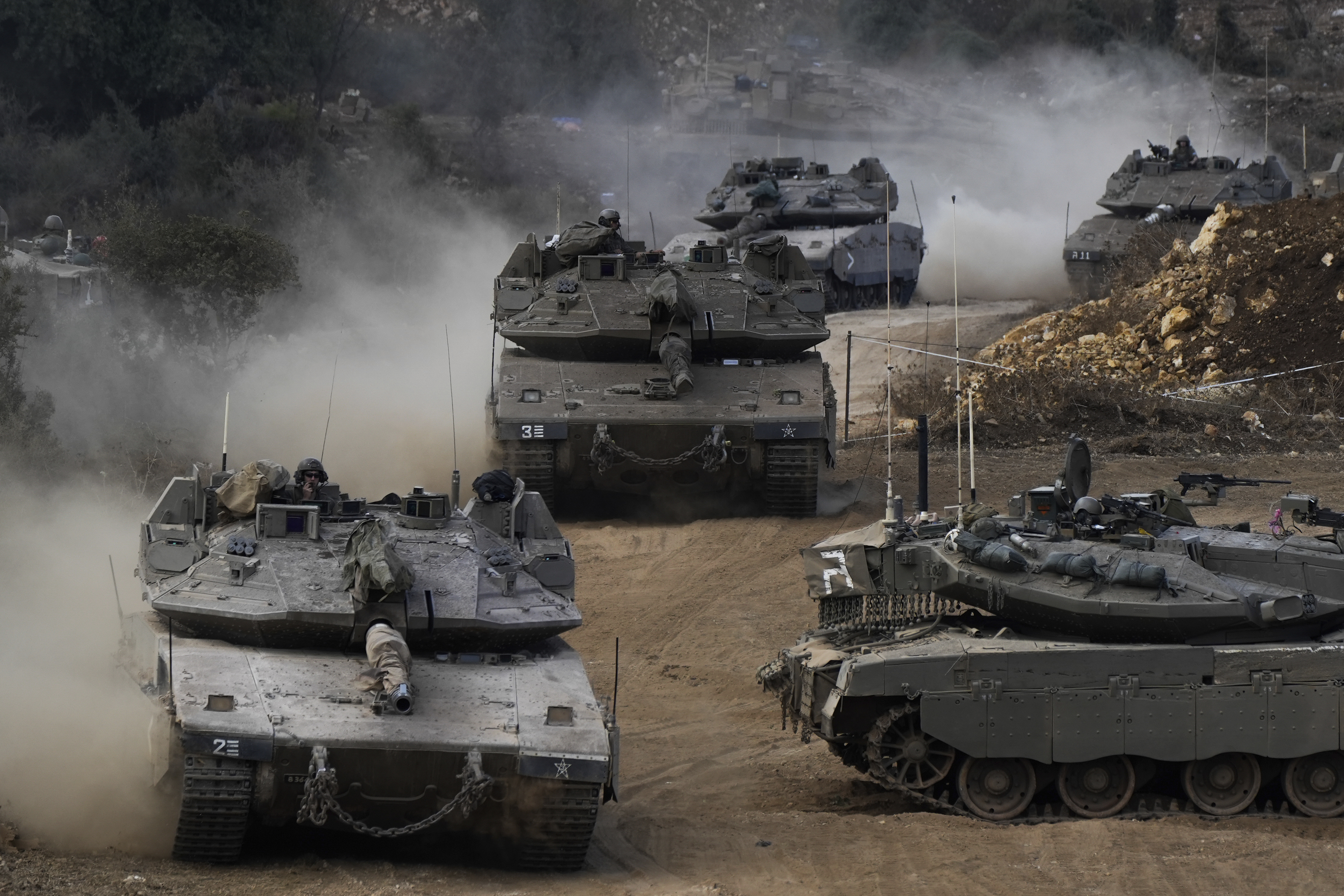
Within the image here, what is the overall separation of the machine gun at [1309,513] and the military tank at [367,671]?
4.47 metres

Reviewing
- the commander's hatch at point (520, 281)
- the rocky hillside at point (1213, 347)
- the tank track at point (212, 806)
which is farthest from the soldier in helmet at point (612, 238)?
the tank track at point (212, 806)

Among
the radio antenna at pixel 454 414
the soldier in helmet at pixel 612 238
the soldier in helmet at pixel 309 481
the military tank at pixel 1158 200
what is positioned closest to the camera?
the soldier in helmet at pixel 309 481

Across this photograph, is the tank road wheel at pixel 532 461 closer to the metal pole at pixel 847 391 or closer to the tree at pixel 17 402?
the tree at pixel 17 402

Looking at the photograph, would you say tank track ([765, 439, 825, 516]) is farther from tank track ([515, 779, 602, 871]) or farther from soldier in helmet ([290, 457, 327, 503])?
tank track ([515, 779, 602, 871])

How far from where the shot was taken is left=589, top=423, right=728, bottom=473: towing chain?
19.4 m

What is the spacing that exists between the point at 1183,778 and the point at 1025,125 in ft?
161

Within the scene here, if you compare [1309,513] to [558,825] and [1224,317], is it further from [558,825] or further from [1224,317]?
[1224,317]

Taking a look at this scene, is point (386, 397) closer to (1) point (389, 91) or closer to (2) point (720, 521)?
(2) point (720, 521)

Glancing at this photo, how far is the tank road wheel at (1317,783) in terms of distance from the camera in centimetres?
1178

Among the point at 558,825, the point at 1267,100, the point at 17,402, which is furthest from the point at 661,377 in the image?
the point at 1267,100

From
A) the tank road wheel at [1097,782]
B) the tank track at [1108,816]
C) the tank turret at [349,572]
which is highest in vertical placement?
the tank turret at [349,572]

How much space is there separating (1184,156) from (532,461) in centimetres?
2175

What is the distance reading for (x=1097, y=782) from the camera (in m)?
11.8

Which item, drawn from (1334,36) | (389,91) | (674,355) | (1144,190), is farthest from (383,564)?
Result: (1334,36)
